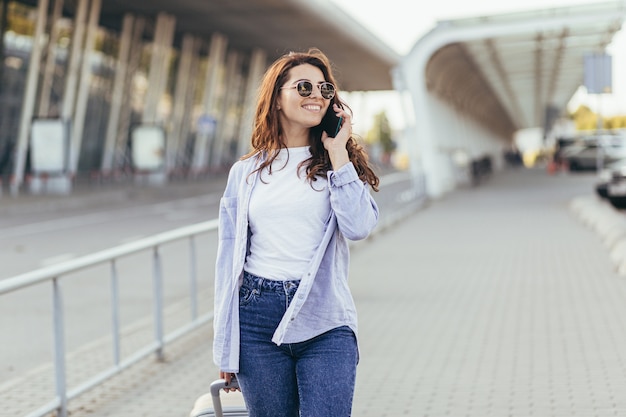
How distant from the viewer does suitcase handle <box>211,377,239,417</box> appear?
3451 millimetres

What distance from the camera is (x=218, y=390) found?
3477 millimetres

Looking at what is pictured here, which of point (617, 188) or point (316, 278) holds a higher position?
point (316, 278)

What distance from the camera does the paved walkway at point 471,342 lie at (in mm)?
6414

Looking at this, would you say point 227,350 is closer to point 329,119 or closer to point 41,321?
point 329,119

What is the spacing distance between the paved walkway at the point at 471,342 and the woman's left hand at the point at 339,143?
0.92m

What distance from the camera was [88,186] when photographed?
3903 cm

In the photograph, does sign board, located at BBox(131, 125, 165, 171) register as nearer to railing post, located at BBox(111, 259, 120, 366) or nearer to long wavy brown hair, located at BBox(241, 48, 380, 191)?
railing post, located at BBox(111, 259, 120, 366)

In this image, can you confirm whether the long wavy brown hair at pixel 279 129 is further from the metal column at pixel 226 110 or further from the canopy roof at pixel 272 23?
the metal column at pixel 226 110

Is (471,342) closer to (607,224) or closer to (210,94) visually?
(607,224)

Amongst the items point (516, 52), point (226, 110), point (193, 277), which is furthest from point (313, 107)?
point (226, 110)

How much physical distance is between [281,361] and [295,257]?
300mm

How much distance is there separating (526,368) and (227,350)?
431cm

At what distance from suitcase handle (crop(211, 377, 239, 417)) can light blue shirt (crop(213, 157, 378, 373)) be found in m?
0.11

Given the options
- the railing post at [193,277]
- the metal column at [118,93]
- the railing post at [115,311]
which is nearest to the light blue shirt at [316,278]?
the railing post at [115,311]
